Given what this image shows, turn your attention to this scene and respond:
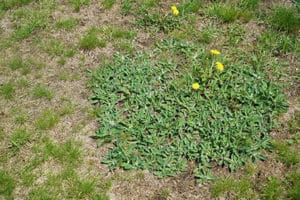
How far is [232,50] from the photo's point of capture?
567 centimetres

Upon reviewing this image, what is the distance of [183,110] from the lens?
16.2ft

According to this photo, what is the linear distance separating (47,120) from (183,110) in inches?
64.6

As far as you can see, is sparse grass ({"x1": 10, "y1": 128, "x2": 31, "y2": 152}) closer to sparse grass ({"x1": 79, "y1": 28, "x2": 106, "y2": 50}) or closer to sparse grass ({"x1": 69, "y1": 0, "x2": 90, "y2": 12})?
sparse grass ({"x1": 79, "y1": 28, "x2": 106, "y2": 50})

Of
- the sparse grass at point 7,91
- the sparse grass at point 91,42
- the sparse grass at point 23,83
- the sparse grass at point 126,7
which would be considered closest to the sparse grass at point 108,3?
the sparse grass at point 126,7

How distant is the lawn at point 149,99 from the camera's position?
176 inches

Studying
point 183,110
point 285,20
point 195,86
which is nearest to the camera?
point 183,110

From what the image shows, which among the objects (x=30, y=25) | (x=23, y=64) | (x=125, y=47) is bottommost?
(x=23, y=64)

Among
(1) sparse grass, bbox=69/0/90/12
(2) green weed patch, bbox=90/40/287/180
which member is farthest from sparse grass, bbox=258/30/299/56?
(1) sparse grass, bbox=69/0/90/12

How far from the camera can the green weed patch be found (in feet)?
15.0

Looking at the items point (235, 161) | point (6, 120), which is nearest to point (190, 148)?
point (235, 161)

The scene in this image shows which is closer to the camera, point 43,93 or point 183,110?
point 183,110

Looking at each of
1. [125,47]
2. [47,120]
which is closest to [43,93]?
[47,120]

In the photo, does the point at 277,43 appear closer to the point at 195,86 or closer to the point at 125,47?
the point at 195,86

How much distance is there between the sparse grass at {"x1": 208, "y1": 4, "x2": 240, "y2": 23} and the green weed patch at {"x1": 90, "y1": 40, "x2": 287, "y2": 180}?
821 millimetres
